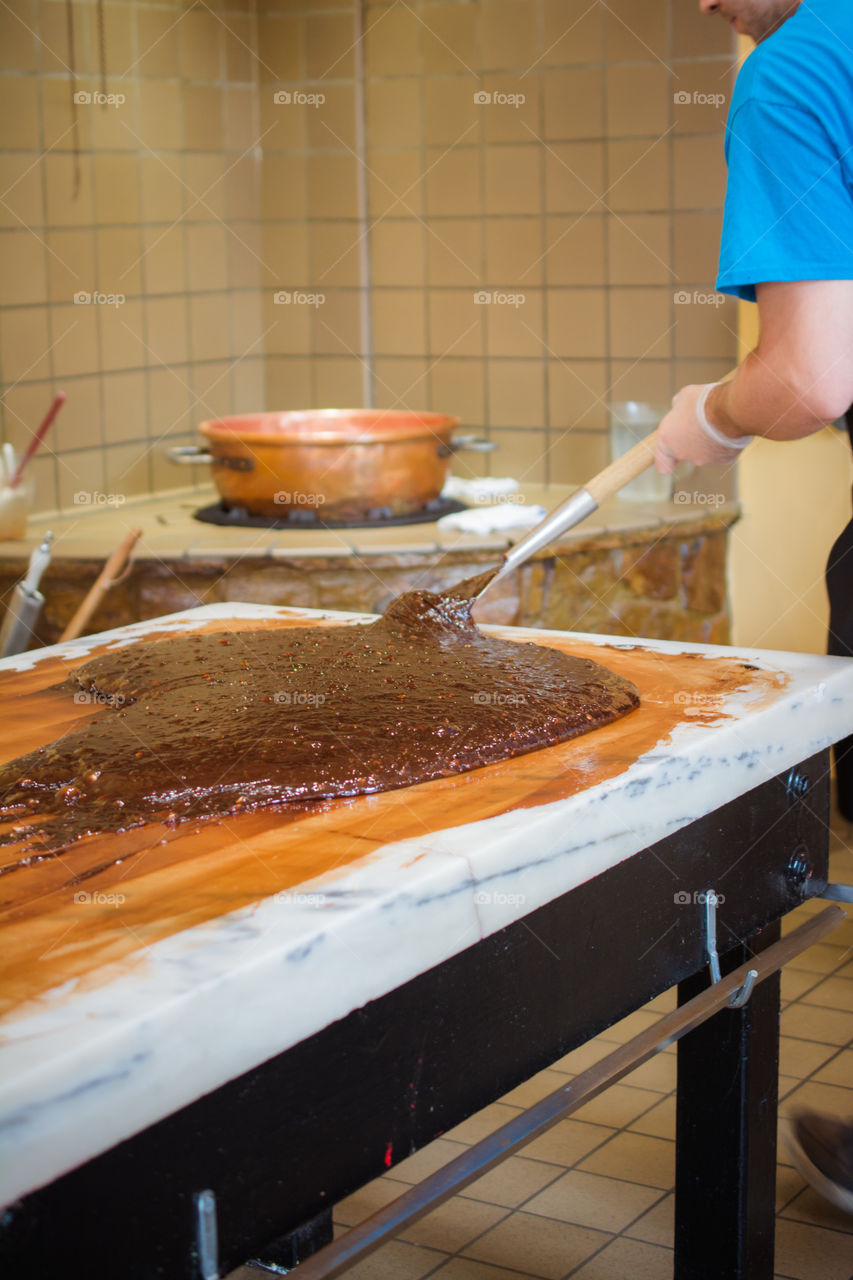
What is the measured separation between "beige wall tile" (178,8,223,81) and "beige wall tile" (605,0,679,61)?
1.23 meters

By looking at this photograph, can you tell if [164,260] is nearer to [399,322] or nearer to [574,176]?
[399,322]

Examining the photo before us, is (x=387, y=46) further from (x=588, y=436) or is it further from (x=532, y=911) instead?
(x=532, y=911)

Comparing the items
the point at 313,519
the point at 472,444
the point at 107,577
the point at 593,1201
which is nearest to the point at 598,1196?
the point at 593,1201

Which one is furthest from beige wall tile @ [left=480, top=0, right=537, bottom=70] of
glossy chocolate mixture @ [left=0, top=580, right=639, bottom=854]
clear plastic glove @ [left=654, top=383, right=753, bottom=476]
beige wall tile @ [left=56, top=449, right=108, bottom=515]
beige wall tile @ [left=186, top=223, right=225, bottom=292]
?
glossy chocolate mixture @ [left=0, top=580, right=639, bottom=854]

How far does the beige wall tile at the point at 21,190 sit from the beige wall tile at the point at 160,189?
0.38 m

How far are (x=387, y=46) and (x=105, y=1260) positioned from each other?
3.91 metres

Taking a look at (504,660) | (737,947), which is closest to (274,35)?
(504,660)

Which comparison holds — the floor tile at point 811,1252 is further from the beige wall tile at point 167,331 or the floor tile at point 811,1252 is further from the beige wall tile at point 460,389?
the beige wall tile at point 167,331

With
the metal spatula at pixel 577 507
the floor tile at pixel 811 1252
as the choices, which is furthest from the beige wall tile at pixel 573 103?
the floor tile at pixel 811 1252

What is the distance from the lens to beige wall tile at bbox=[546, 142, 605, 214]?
3799 millimetres

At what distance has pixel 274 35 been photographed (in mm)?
4129

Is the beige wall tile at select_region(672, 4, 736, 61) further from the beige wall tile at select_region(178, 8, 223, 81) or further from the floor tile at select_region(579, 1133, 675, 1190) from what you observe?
the floor tile at select_region(579, 1133, 675, 1190)

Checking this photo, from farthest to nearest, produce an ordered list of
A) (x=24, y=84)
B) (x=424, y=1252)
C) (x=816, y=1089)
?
(x=24, y=84), (x=816, y=1089), (x=424, y=1252)

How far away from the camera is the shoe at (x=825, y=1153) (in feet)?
5.68
